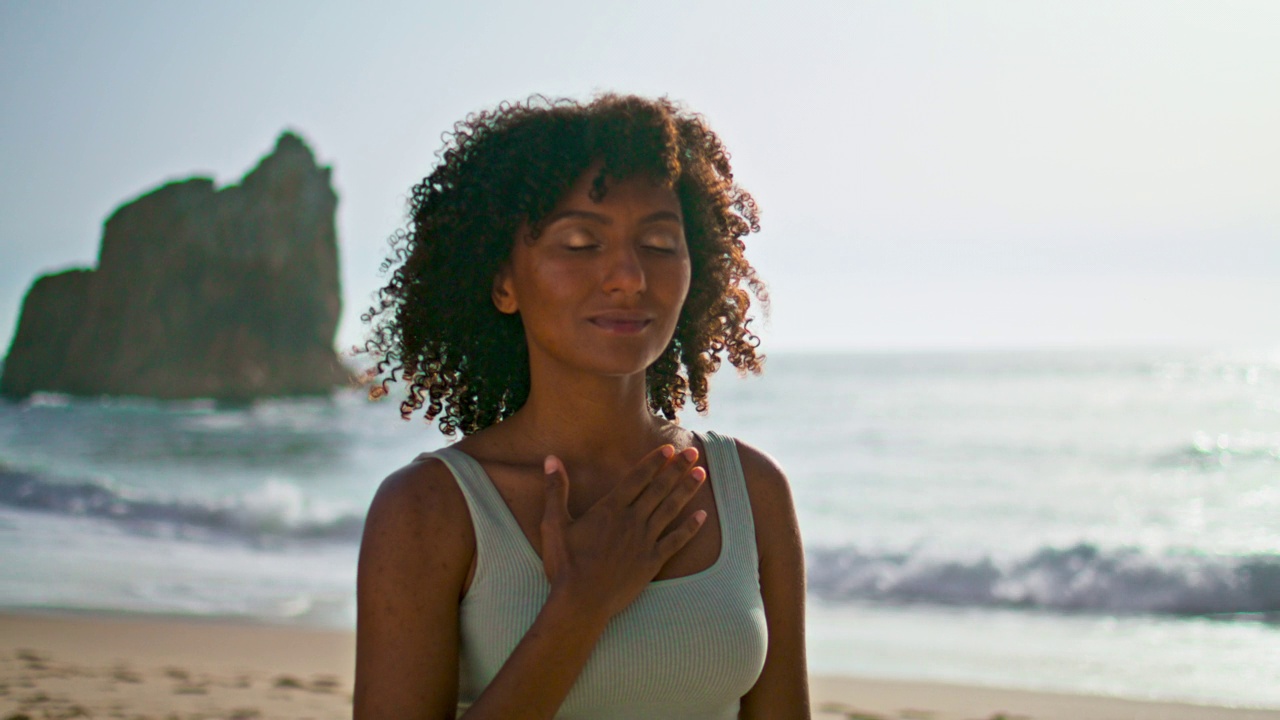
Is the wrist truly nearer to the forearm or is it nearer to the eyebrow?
the forearm

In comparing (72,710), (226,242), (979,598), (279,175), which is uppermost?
(279,175)

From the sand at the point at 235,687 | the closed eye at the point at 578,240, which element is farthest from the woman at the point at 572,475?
the sand at the point at 235,687

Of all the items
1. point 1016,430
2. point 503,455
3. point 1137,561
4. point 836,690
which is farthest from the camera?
point 1016,430

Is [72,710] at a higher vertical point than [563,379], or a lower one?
lower

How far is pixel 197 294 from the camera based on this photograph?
167ft

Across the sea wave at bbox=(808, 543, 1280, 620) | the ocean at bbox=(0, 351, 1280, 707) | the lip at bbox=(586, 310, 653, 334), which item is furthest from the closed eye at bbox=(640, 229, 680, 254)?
the sea wave at bbox=(808, 543, 1280, 620)

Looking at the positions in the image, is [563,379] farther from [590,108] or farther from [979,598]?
[979,598]

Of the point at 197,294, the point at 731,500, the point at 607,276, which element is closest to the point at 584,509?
the point at 731,500

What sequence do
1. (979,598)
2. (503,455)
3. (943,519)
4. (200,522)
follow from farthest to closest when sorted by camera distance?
1. (943,519)
2. (200,522)
3. (979,598)
4. (503,455)

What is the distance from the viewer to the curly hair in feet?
6.86

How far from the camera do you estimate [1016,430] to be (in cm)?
2712

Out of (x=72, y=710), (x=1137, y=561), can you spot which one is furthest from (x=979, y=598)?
(x=72, y=710)

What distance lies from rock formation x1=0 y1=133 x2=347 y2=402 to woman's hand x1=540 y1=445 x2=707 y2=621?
46.5 m

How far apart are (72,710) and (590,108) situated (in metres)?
5.08
